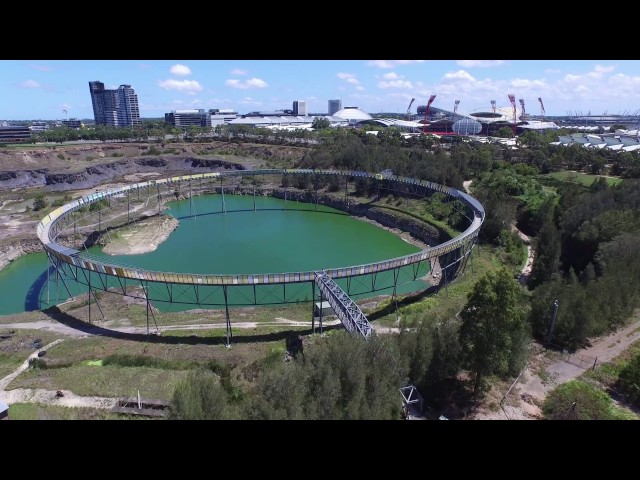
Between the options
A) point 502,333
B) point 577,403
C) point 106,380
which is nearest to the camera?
point 502,333

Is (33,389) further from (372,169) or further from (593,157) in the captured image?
(593,157)

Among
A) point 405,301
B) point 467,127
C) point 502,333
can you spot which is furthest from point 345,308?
point 467,127

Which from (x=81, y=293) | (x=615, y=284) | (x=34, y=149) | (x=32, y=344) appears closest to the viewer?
(x=615, y=284)

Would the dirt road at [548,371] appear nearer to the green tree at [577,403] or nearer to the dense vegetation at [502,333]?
the green tree at [577,403]

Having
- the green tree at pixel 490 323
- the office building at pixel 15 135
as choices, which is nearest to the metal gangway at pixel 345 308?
the green tree at pixel 490 323

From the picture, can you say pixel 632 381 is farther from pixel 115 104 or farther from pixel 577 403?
pixel 115 104

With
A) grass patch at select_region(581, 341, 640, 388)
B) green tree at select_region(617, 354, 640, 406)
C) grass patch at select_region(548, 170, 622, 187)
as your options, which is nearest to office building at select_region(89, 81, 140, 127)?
grass patch at select_region(548, 170, 622, 187)
